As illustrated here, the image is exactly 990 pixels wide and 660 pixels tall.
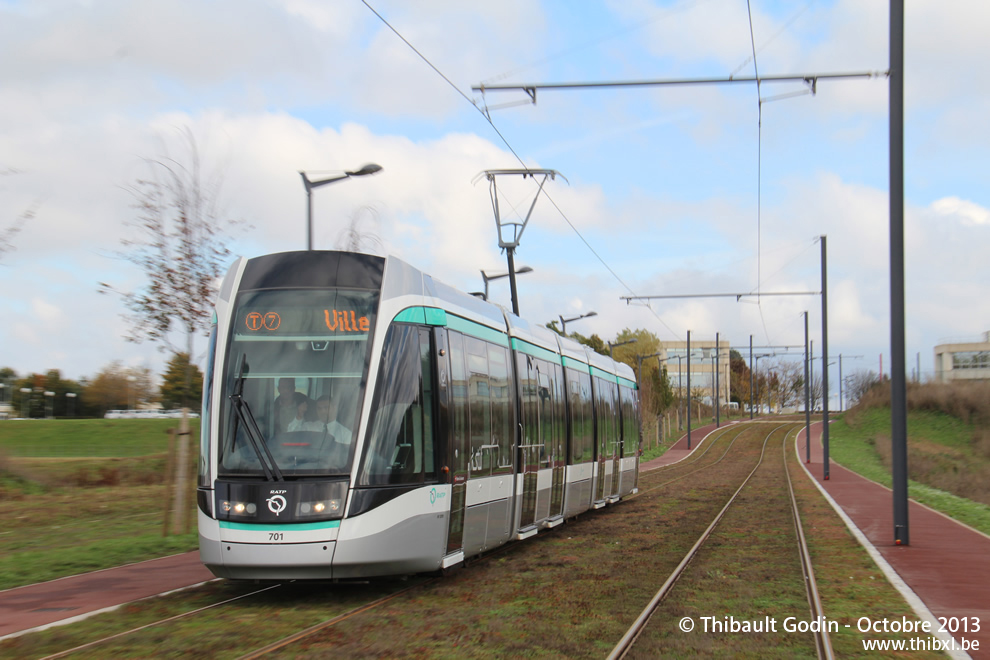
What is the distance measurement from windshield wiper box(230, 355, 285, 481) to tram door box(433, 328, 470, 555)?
1897 mm

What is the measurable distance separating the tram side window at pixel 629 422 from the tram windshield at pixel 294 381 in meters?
14.3

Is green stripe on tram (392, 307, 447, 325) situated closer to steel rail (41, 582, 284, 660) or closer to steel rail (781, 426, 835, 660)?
steel rail (41, 582, 284, 660)

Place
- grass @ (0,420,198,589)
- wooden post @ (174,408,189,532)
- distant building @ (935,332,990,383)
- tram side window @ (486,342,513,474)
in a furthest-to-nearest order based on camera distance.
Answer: distant building @ (935,332,990,383), wooden post @ (174,408,189,532), grass @ (0,420,198,589), tram side window @ (486,342,513,474)

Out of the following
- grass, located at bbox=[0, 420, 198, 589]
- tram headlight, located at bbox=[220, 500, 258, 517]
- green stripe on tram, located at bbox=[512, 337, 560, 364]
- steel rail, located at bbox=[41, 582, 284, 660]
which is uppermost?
green stripe on tram, located at bbox=[512, 337, 560, 364]

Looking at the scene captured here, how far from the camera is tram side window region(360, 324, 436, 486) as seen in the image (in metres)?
9.35

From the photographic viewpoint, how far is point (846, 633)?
825 centimetres

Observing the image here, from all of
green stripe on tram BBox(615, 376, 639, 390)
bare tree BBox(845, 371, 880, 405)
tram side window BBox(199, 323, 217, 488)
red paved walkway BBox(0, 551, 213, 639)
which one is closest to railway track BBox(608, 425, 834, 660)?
green stripe on tram BBox(615, 376, 639, 390)

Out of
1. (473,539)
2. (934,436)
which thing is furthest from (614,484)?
(934,436)

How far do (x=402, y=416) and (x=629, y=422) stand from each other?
1506 cm

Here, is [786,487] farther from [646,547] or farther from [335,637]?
[335,637]

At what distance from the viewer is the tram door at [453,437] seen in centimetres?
1033

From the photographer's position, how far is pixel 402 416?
9656 millimetres

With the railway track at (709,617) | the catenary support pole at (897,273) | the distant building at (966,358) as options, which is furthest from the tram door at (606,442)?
the distant building at (966,358)

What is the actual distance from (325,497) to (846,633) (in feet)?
15.9
